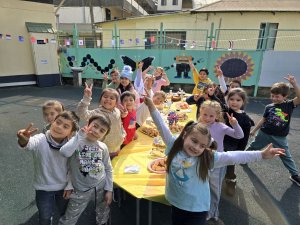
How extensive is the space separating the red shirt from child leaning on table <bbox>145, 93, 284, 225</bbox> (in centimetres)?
131

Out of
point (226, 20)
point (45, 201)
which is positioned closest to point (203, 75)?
point (45, 201)

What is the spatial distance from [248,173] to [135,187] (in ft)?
8.24

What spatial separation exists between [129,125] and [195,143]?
5.06ft

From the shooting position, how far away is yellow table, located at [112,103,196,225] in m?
2.24

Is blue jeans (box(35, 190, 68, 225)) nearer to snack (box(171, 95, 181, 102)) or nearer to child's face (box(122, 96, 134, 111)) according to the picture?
child's face (box(122, 96, 134, 111))

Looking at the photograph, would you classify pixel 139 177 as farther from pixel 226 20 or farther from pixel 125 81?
pixel 226 20

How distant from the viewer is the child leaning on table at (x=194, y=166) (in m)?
1.90

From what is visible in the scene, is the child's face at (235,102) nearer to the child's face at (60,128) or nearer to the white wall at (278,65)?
the child's face at (60,128)

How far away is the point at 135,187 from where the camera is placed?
232 cm

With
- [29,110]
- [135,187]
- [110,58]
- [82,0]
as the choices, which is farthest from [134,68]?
[82,0]

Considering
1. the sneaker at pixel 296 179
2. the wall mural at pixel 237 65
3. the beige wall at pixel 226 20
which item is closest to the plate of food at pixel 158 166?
the sneaker at pixel 296 179

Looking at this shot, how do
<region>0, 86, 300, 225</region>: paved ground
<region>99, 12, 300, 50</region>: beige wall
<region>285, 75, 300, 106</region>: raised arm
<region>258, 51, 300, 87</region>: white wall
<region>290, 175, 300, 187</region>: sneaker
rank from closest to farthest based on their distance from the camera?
<region>0, 86, 300, 225</region>: paved ground → <region>285, 75, 300, 106</region>: raised arm → <region>290, 175, 300, 187</region>: sneaker → <region>258, 51, 300, 87</region>: white wall → <region>99, 12, 300, 50</region>: beige wall

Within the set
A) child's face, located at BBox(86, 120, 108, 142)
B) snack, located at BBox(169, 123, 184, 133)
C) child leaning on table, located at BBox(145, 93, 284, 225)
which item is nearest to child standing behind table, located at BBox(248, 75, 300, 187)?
snack, located at BBox(169, 123, 184, 133)

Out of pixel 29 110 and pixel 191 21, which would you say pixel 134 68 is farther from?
pixel 191 21
